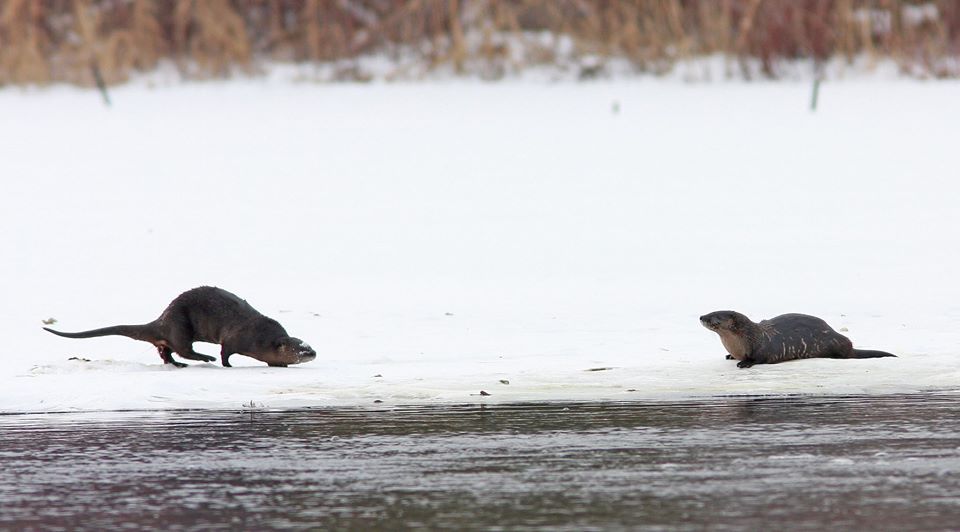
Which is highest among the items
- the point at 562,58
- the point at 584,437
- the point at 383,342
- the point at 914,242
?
the point at 562,58

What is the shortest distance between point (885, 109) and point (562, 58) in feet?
13.6

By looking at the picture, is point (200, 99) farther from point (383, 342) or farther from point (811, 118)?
point (383, 342)

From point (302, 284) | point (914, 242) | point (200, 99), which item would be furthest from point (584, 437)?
point (200, 99)

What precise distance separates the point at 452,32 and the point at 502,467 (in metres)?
15.1

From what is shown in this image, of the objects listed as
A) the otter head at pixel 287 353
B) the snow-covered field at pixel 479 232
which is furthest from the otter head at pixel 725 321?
the otter head at pixel 287 353

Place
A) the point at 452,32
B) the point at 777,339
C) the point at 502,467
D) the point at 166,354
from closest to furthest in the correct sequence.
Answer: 1. the point at 502,467
2. the point at 777,339
3. the point at 166,354
4. the point at 452,32

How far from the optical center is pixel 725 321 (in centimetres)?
939

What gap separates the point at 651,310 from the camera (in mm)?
11930

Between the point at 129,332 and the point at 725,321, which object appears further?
the point at 129,332

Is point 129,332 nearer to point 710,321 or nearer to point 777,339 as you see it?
point 710,321

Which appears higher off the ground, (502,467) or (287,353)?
(287,353)

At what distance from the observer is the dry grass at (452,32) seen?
20.0m

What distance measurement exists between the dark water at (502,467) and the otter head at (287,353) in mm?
1605

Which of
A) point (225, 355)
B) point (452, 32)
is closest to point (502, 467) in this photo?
point (225, 355)
